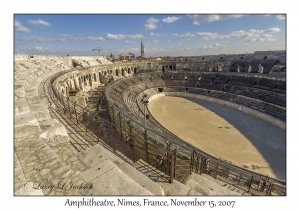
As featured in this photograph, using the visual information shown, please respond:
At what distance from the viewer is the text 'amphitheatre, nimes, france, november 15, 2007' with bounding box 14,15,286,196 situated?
498cm

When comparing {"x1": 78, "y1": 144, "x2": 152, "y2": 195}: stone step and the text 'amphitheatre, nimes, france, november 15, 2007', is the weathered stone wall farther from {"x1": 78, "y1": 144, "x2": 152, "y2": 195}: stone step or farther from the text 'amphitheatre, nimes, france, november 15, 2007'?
{"x1": 78, "y1": 144, "x2": 152, "y2": 195}: stone step

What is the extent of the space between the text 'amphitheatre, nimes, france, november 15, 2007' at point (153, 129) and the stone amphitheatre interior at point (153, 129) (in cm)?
5

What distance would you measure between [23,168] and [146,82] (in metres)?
40.6

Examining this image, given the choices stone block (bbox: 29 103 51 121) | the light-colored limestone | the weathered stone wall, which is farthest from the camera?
the weathered stone wall

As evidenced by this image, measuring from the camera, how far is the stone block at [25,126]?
6.38 m

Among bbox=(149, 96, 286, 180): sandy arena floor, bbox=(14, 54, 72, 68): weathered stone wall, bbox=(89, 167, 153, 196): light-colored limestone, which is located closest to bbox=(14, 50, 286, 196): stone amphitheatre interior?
bbox=(89, 167, 153, 196): light-colored limestone

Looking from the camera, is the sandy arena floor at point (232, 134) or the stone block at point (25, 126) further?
the sandy arena floor at point (232, 134)

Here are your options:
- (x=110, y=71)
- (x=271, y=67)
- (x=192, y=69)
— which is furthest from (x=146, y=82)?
(x=271, y=67)

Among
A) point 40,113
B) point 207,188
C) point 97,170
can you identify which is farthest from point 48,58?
point 207,188

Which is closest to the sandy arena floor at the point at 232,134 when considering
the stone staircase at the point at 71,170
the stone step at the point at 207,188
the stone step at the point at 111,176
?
the stone step at the point at 207,188

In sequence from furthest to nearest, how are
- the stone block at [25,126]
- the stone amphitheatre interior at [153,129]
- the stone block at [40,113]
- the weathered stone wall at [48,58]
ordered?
the weathered stone wall at [48,58] → the stone block at [40,113] → the stone block at [25,126] → the stone amphitheatre interior at [153,129]

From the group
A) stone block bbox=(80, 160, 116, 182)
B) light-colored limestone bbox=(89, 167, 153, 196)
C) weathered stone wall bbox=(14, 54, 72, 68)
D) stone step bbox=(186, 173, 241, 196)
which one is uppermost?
weathered stone wall bbox=(14, 54, 72, 68)

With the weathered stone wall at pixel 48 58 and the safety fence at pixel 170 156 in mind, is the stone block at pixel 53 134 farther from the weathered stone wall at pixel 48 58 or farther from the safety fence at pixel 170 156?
the weathered stone wall at pixel 48 58

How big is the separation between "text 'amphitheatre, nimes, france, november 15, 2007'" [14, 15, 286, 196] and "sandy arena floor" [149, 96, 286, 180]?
0.46 ft
